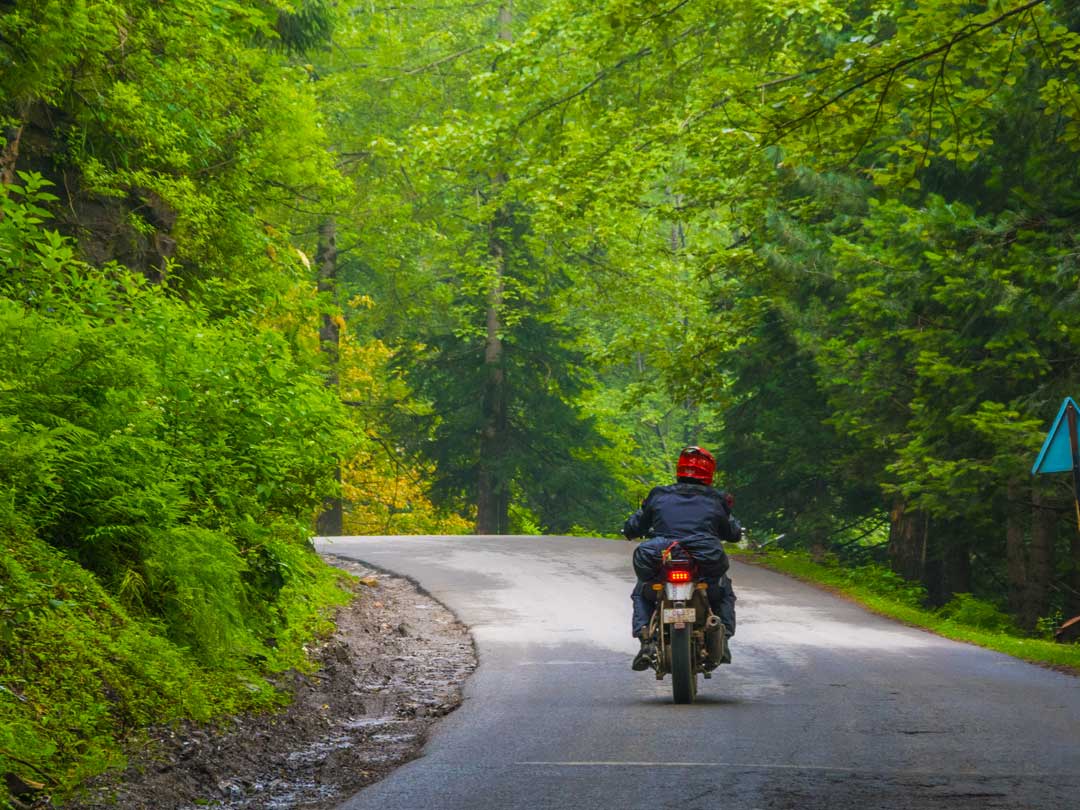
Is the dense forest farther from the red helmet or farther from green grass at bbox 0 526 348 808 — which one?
the red helmet

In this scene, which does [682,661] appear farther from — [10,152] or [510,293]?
[510,293]

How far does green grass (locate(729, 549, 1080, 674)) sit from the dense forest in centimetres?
101

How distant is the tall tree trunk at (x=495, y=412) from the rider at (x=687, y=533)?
95.6 feet

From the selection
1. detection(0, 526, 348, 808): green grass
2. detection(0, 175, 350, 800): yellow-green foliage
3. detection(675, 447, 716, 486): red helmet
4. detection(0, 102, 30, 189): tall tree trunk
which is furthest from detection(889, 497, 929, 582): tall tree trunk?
detection(0, 526, 348, 808): green grass

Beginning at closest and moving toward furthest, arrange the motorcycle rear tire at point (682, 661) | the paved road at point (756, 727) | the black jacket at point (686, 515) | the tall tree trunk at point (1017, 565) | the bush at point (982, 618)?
the paved road at point (756, 727) → the motorcycle rear tire at point (682, 661) → the black jacket at point (686, 515) → the bush at point (982, 618) → the tall tree trunk at point (1017, 565)

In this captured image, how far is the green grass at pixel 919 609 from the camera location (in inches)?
523

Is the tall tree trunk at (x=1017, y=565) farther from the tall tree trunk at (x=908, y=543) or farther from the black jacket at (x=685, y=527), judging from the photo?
the black jacket at (x=685, y=527)

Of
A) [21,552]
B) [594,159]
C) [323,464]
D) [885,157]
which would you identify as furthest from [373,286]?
[21,552]

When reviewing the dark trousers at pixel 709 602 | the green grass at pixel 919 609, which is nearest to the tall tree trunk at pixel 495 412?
the green grass at pixel 919 609

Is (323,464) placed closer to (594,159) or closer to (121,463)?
(121,463)

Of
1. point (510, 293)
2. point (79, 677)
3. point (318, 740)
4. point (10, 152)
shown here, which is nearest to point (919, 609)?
point (318, 740)

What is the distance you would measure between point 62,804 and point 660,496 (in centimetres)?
525

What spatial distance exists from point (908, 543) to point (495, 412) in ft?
62.7

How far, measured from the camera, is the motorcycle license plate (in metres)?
9.13
